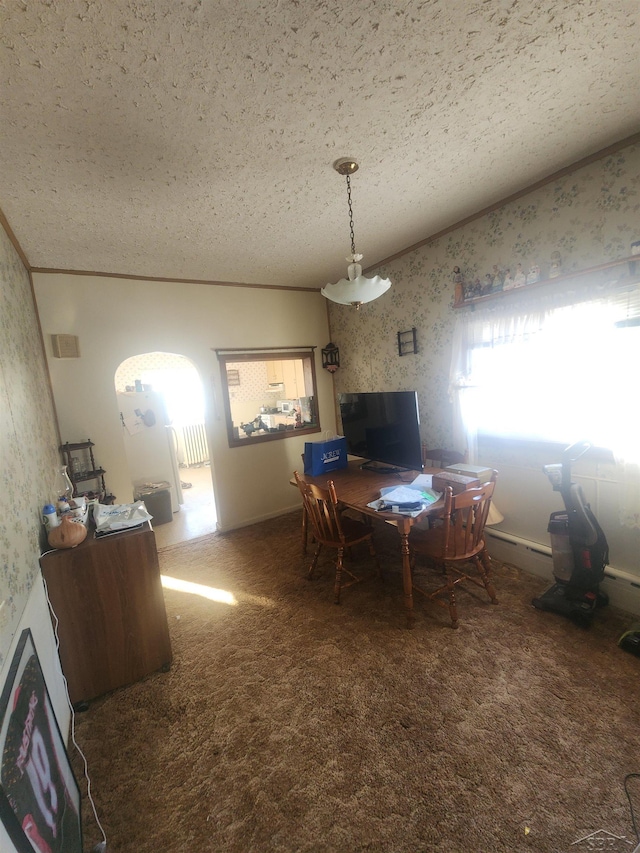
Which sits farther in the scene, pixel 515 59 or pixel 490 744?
pixel 490 744

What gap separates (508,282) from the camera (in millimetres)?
2346

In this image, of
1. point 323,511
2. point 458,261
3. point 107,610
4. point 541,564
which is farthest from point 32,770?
point 458,261

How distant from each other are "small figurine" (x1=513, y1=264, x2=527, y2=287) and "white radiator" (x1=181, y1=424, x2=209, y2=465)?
224 inches

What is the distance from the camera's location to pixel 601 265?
75.1 inches

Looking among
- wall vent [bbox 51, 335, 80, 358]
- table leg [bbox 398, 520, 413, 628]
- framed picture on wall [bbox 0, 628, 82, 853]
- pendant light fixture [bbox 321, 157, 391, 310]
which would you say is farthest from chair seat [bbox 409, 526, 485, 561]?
wall vent [bbox 51, 335, 80, 358]

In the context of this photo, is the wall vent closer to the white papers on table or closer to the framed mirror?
the framed mirror

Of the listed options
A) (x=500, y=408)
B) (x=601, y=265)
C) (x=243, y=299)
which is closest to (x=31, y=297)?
(x=243, y=299)

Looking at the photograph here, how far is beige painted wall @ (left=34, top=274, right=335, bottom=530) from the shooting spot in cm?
295

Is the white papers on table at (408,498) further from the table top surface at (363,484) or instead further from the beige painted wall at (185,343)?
the beige painted wall at (185,343)

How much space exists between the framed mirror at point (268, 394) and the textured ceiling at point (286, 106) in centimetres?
164

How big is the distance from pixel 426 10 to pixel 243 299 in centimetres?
289

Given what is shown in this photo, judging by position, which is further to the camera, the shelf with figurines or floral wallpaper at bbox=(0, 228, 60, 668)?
the shelf with figurines

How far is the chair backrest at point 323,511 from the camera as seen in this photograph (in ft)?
7.20

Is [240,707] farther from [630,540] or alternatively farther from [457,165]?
[457,165]
